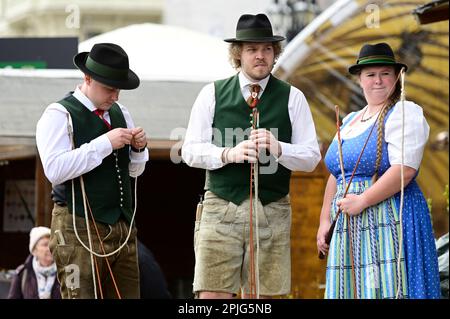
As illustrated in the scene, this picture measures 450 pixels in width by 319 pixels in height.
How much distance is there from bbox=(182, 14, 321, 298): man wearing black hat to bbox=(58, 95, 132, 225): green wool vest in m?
0.33

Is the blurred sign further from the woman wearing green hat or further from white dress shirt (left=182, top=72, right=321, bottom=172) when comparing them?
the woman wearing green hat

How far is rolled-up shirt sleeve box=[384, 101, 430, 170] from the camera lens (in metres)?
5.73

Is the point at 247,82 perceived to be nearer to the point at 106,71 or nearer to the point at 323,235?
the point at 106,71

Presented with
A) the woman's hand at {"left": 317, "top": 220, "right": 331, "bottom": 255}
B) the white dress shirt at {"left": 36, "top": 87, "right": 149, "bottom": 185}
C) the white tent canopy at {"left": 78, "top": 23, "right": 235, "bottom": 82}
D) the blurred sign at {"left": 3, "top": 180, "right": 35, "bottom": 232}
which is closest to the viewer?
the white dress shirt at {"left": 36, "top": 87, "right": 149, "bottom": 185}

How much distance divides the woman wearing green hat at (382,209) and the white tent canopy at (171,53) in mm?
4522

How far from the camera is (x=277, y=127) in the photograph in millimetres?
5773

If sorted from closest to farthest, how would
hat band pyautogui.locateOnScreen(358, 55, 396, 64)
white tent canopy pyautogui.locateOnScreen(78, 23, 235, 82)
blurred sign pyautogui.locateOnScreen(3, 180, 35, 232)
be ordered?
hat band pyautogui.locateOnScreen(358, 55, 396, 64), white tent canopy pyautogui.locateOnScreen(78, 23, 235, 82), blurred sign pyautogui.locateOnScreen(3, 180, 35, 232)

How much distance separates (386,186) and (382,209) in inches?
5.5

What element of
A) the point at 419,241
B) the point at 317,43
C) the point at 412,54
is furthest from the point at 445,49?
the point at 419,241

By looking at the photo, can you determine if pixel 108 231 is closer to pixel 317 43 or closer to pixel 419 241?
pixel 419 241

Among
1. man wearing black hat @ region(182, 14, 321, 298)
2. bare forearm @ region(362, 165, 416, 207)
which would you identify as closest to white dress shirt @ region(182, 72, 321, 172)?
man wearing black hat @ region(182, 14, 321, 298)

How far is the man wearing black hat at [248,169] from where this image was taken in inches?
224

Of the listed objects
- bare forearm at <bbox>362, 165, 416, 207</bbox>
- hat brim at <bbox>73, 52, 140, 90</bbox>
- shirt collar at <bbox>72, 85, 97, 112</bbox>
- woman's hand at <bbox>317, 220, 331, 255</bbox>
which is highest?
hat brim at <bbox>73, 52, 140, 90</bbox>
